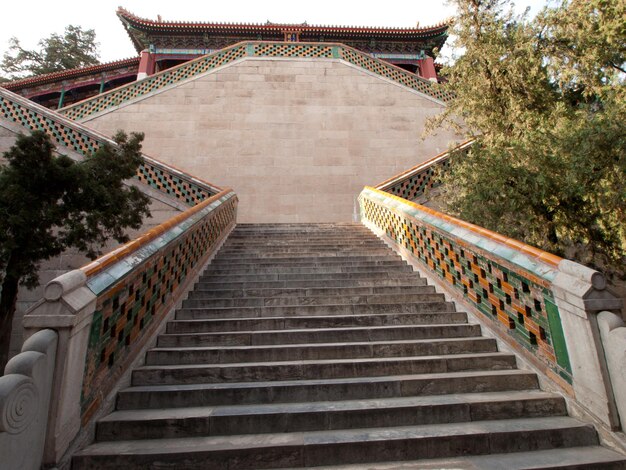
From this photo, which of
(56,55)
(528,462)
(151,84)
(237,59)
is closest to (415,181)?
(528,462)

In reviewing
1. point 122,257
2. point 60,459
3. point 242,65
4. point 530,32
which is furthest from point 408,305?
point 242,65

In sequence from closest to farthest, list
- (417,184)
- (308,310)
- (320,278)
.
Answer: (308,310) < (320,278) < (417,184)

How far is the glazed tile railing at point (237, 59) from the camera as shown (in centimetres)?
1133

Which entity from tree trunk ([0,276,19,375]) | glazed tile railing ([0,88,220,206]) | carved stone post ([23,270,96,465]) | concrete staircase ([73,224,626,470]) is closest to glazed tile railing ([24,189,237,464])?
carved stone post ([23,270,96,465])

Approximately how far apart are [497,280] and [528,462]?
1.85 m

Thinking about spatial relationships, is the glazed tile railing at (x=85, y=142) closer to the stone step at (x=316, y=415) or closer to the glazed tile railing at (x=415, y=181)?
the glazed tile railing at (x=415, y=181)

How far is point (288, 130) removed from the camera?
11.9 metres

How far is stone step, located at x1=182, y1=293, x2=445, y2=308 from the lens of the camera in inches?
186

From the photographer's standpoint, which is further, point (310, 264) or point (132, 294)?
point (310, 264)

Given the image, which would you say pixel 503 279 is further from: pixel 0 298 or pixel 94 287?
pixel 0 298

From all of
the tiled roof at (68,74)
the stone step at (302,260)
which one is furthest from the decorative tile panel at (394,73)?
the tiled roof at (68,74)

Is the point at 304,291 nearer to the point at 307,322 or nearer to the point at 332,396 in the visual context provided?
the point at 307,322

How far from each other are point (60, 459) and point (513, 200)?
5.30 meters

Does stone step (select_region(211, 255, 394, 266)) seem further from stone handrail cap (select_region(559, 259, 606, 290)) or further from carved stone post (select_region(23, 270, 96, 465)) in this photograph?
carved stone post (select_region(23, 270, 96, 465))
